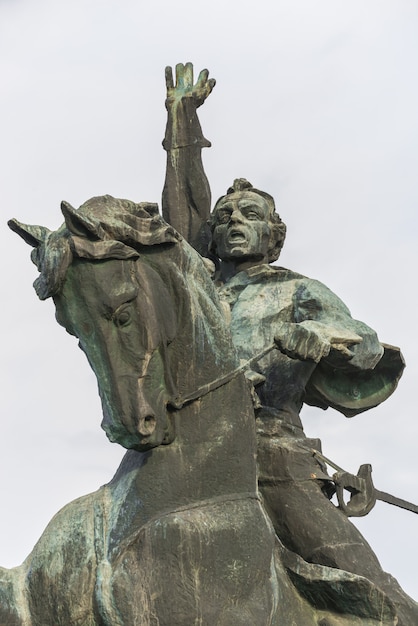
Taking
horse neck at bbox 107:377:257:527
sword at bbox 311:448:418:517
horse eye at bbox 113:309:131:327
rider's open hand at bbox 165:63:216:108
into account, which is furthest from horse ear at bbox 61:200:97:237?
rider's open hand at bbox 165:63:216:108

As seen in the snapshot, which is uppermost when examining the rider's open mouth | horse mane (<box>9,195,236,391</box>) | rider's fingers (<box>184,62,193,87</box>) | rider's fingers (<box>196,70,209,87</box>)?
rider's fingers (<box>184,62,193,87</box>)

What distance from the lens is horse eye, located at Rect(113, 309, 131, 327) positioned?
6.53 meters

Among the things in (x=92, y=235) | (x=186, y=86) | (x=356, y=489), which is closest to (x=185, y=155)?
(x=186, y=86)

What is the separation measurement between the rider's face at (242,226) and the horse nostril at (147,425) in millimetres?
2277

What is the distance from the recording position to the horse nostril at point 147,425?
6555 mm

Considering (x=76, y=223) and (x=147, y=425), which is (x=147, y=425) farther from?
(x=76, y=223)

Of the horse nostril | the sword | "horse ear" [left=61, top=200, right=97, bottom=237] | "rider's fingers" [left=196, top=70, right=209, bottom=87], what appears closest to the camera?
"horse ear" [left=61, top=200, right=97, bottom=237]

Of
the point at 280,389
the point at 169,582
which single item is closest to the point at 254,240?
the point at 280,389

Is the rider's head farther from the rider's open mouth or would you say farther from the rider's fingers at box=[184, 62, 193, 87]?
the rider's fingers at box=[184, 62, 193, 87]

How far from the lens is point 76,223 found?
6.51 metres

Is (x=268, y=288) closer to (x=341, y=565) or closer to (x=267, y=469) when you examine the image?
(x=267, y=469)

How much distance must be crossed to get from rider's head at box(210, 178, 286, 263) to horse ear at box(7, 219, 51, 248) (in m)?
2.18

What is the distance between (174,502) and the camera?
6.75m

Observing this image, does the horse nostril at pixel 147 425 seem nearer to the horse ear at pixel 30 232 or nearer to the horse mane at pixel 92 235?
the horse mane at pixel 92 235
